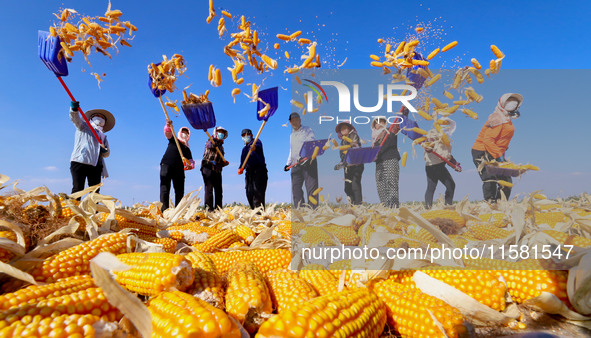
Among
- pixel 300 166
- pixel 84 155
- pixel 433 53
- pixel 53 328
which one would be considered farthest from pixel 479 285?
pixel 84 155

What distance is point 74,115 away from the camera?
7.05m

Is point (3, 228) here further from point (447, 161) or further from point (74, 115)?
point (447, 161)

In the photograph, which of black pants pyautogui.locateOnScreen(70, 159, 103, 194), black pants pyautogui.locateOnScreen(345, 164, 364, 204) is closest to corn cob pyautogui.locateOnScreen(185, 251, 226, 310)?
black pants pyautogui.locateOnScreen(345, 164, 364, 204)

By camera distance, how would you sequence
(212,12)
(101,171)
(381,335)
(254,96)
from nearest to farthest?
(381,335), (212,12), (254,96), (101,171)

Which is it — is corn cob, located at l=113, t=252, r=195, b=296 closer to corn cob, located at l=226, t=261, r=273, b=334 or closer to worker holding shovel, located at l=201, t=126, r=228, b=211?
corn cob, located at l=226, t=261, r=273, b=334

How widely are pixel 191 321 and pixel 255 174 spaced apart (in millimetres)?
8760

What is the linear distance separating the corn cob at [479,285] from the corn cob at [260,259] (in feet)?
3.11

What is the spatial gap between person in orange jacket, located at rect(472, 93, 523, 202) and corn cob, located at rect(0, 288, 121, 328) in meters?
5.40

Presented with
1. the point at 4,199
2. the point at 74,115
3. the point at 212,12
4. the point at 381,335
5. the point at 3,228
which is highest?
the point at 212,12

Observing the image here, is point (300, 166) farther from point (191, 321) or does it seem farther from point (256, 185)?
point (191, 321)

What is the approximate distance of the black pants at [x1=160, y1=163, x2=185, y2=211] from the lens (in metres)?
8.58

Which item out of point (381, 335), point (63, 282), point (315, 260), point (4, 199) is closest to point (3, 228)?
point (4, 199)

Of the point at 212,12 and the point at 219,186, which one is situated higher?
the point at 212,12

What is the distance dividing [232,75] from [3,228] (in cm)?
394
